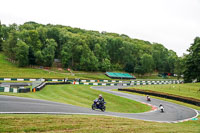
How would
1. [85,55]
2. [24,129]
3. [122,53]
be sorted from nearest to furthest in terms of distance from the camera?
[24,129] < [85,55] < [122,53]

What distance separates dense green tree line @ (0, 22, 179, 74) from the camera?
8725 centimetres

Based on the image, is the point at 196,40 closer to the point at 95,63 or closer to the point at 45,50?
the point at 95,63

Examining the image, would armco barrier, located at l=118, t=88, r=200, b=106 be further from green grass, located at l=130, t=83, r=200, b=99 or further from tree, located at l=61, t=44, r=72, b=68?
tree, located at l=61, t=44, r=72, b=68

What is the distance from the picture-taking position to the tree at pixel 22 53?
8044 centimetres

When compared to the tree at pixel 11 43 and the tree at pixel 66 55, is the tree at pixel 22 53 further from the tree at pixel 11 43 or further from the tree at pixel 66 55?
the tree at pixel 66 55

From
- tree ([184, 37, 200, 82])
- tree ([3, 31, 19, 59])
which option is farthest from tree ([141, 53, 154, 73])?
tree ([3, 31, 19, 59])

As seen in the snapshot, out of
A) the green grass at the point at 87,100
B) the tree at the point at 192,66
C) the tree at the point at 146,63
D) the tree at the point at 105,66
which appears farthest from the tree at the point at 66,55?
the green grass at the point at 87,100

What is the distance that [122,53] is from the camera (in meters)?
118

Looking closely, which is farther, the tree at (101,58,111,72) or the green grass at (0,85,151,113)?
the tree at (101,58,111,72)

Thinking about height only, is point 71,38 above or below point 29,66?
above

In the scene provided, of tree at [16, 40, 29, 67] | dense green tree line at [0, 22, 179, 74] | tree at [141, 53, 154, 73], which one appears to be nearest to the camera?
tree at [16, 40, 29, 67]

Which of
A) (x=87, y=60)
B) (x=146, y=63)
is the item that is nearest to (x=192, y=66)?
(x=146, y=63)

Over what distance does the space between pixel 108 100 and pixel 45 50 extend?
62175 millimetres

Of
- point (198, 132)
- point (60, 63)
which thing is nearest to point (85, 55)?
point (60, 63)
